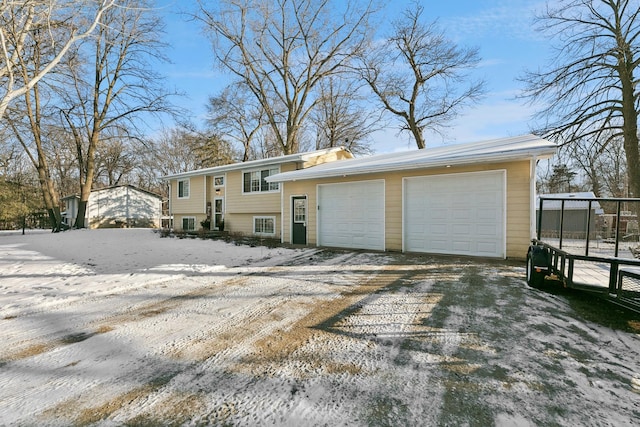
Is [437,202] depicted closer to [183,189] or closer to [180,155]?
[183,189]

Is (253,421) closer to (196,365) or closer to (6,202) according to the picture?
(196,365)

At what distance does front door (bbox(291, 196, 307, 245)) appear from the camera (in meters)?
11.5

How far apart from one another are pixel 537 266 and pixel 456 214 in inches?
142

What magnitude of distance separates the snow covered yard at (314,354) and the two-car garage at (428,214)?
264 centimetres

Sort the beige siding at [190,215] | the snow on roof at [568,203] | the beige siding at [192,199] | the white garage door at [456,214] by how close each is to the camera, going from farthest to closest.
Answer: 1. the beige siding at [190,215]
2. the beige siding at [192,199]
3. the white garage door at [456,214]
4. the snow on roof at [568,203]

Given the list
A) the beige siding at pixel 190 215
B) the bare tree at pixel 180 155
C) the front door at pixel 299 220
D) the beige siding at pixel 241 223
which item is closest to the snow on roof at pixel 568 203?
the front door at pixel 299 220

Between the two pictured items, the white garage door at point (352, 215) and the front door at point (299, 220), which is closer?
the white garage door at point (352, 215)

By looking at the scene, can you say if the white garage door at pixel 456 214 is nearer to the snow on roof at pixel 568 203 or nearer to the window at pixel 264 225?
the snow on roof at pixel 568 203

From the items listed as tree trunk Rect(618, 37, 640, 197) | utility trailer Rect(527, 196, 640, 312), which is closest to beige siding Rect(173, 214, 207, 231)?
utility trailer Rect(527, 196, 640, 312)

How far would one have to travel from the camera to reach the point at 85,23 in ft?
27.4

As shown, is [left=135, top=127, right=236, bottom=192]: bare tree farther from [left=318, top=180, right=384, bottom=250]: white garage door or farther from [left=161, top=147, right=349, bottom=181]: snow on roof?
[left=318, top=180, right=384, bottom=250]: white garage door

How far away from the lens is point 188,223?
18609mm

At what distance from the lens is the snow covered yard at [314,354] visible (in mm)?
2033

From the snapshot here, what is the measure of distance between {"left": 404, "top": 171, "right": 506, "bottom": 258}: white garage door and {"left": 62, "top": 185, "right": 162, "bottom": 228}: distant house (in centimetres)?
2571
